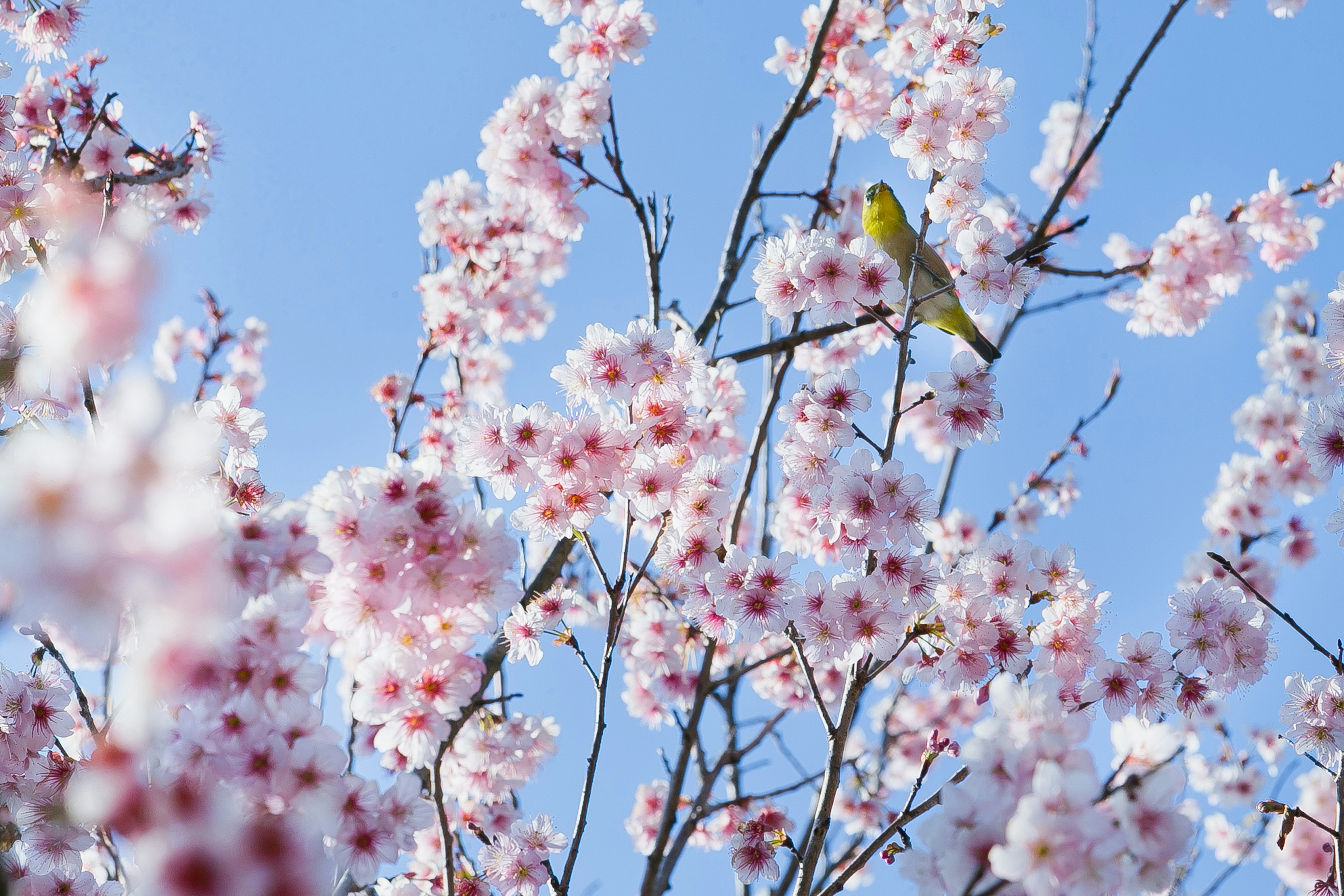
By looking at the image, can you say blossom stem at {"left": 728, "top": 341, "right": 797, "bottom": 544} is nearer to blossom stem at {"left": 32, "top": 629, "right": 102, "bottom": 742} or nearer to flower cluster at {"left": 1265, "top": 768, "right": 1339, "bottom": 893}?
blossom stem at {"left": 32, "top": 629, "right": 102, "bottom": 742}

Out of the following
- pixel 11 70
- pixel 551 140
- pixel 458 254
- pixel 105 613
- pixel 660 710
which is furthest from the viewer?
pixel 458 254

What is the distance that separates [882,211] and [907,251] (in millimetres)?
234

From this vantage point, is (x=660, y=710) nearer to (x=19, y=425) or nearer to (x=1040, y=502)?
(x=1040, y=502)

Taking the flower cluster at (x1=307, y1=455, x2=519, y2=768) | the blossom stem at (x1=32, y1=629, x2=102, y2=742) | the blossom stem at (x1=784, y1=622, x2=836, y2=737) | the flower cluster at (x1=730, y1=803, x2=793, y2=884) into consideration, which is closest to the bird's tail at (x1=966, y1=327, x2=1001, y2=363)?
the blossom stem at (x1=784, y1=622, x2=836, y2=737)

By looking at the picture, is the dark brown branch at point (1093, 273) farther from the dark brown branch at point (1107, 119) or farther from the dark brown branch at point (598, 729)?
the dark brown branch at point (598, 729)

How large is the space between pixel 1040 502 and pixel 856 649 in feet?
12.0

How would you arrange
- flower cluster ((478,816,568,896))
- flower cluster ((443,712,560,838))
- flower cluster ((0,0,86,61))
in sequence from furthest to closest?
flower cluster ((0,0,86,61)) → flower cluster ((443,712,560,838)) → flower cluster ((478,816,568,896))

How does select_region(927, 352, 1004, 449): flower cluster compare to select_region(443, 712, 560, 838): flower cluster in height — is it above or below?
above

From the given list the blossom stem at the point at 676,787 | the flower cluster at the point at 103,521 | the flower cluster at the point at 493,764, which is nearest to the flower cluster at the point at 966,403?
the blossom stem at the point at 676,787

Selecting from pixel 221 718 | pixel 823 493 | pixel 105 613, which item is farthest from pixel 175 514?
pixel 823 493

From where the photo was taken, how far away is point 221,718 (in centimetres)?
146

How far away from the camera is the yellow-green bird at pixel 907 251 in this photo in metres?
4.15

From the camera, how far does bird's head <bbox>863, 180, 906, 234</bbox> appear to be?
429cm

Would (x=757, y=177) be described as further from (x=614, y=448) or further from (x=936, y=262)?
(x=614, y=448)
